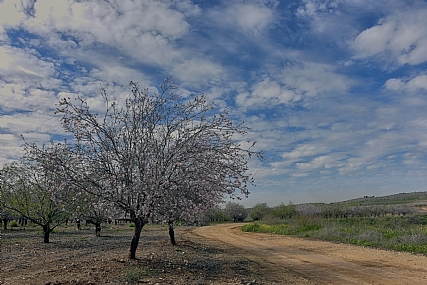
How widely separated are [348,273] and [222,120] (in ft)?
24.7

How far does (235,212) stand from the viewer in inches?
3506

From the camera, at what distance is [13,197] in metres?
21.7

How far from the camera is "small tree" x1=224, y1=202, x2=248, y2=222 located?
87438mm

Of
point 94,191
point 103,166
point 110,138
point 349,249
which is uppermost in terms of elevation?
point 110,138

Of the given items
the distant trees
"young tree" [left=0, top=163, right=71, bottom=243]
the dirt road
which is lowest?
the dirt road

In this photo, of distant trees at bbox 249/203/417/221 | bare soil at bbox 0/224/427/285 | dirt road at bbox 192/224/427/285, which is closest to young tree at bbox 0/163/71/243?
bare soil at bbox 0/224/427/285

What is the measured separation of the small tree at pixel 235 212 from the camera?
A: 87.4 meters

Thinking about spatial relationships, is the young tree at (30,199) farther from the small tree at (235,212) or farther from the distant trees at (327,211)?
the small tree at (235,212)

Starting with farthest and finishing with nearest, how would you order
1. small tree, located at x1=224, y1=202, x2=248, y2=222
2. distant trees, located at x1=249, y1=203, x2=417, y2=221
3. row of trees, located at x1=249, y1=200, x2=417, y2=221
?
small tree, located at x1=224, y1=202, x2=248, y2=222 < row of trees, located at x1=249, y1=200, x2=417, y2=221 < distant trees, located at x1=249, y1=203, x2=417, y2=221

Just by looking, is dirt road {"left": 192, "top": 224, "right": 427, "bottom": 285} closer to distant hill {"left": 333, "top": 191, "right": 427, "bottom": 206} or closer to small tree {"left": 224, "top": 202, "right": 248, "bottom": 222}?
small tree {"left": 224, "top": 202, "right": 248, "bottom": 222}

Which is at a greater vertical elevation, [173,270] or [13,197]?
[13,197]

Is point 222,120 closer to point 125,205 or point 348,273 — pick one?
point 125,205

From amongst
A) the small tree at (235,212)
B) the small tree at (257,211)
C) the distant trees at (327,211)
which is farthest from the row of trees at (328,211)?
the small tree at (235,212)

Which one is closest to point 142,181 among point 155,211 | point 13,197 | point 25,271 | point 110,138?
point 155,211
